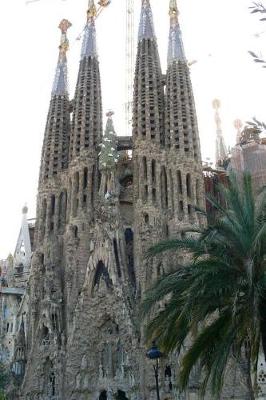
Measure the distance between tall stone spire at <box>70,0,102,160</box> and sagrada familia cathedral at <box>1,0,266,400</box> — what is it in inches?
3.7

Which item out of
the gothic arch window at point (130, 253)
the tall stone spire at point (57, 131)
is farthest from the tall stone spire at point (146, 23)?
the gothic arch window at point (130, 253)

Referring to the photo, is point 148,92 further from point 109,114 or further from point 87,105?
point 87,105

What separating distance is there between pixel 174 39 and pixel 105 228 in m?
17.0

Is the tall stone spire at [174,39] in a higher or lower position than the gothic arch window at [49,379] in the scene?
higher

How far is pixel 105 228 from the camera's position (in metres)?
32.6

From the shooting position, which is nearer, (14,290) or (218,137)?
(14,290)

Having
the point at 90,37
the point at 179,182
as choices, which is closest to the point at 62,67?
the point at 90,37

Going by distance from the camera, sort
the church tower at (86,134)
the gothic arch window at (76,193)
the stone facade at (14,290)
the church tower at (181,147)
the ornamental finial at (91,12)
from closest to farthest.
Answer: the church tower at (181,147) < the gothic arch window at (76,193) < the church tower at (86,134) < the stone facade at (14,290) < the ornamental finial at (91,12)

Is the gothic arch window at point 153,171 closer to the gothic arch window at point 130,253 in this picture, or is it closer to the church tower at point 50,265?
the gothic arch window at point 130,253

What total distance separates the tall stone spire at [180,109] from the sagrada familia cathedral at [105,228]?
78 mm

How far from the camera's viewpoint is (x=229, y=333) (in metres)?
14.0

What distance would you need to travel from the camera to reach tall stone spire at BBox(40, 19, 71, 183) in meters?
37.6

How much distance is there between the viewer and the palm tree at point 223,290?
1391cm

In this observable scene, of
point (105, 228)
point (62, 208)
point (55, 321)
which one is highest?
point (62, 208)
